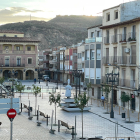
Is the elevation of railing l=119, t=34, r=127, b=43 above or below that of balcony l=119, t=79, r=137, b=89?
above

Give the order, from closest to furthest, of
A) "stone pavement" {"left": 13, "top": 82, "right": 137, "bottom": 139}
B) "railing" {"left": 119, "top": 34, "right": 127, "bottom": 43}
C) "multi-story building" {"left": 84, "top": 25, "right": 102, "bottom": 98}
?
"stone pavement" {"left": 13, "top": 82, "right": 137, "bottom": 139} < "railing" {"left": 119, "top": 34, "right": 127, "bottom": 43} < "multi-story building" {"left": 84, "top": 25, "right": 102, "bottom": 98}

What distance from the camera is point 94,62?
160ft

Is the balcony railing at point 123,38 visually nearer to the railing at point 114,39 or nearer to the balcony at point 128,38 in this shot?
the balcony at point 128,38

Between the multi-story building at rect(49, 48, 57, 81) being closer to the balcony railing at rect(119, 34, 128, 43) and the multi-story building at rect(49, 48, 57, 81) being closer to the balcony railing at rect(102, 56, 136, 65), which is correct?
the balcony railing at rect(102, 56, 136, 65)

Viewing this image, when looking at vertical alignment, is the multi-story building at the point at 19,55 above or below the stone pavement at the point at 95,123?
above

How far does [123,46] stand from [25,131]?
19.3m

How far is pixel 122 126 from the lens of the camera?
2781cm

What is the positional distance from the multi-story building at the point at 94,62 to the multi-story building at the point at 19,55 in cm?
4385

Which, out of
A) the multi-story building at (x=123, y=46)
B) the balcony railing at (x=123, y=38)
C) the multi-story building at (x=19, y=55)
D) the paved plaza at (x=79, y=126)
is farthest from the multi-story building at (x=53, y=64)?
the paved plaza at (x=79, y=126)

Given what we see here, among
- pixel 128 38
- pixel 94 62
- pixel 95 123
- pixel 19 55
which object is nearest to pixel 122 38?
pixel 128 38

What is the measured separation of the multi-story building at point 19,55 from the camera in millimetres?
91500

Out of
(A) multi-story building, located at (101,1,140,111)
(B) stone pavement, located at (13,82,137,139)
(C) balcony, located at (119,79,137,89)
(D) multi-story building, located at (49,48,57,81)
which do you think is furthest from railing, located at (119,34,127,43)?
(D) multi-story building, located at (49,48,57,81)

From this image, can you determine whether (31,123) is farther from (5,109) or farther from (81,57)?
(81,57)

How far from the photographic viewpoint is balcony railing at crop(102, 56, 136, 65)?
3844 cm
